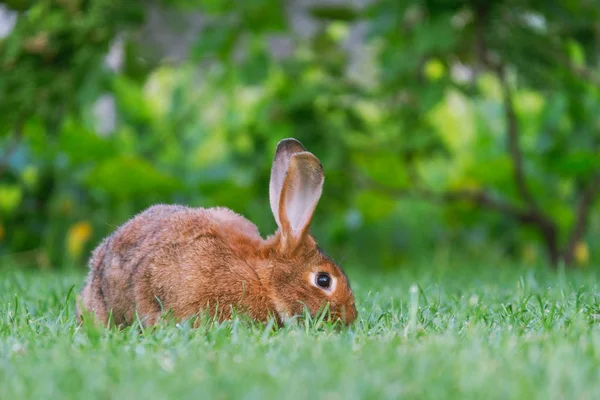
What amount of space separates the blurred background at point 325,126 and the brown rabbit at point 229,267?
90.2 inches

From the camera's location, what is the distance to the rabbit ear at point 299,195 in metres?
2.92

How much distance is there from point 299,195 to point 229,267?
359mm

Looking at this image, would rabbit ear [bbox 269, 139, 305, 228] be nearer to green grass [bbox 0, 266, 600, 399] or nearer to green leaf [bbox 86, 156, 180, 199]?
green grass [bbox 0, 266, 600, 399]

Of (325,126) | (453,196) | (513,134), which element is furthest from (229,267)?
(453,196)

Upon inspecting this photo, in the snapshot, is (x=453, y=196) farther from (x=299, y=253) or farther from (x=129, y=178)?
(x=299, y=253)

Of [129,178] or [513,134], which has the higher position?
[513,134]

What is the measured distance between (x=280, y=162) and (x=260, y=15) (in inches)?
124


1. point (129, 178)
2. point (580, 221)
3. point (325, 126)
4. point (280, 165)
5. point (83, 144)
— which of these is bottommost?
point (580, 221)

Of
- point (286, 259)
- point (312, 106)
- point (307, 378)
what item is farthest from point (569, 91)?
point (307, 378)

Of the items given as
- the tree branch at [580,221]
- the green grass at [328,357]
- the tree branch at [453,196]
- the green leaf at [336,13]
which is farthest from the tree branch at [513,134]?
the green grass at [328,357]

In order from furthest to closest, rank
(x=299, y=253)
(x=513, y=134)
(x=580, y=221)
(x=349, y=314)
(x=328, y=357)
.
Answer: (x=580, y=221) → (x=513, y=134) → (x=299, y=253) → (x=349, y=314) → (x=328, y=357)

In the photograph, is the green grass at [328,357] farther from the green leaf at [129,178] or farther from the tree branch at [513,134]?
the green leaf at [129,178]

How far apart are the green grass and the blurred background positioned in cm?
258

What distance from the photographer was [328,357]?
2.03 m
